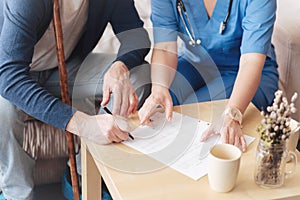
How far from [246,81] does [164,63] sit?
1.02 feet

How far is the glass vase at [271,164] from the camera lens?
4.19 feet

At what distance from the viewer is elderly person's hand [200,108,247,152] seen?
4.73 ft

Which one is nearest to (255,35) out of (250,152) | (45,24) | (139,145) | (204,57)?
(204,57)

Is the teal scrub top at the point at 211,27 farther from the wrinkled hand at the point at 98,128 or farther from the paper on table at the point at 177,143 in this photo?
the wrinkled hand at the point at 98,128

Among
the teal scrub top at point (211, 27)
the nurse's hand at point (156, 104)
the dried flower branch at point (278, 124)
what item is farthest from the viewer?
the teal scrub top at point (211, 27)

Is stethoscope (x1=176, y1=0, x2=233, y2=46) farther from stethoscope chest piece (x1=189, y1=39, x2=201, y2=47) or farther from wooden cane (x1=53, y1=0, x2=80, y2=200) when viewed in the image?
wooden cane (x1=53, y1=0, x2=80, y2=200)

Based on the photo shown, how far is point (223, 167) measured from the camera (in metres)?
1.25

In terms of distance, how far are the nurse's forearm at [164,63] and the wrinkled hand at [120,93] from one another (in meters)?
0.11

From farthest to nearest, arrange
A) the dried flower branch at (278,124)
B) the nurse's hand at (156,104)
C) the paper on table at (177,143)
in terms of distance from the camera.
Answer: the nurse's hand at (156,104)
the paper on table at (177,143)
the dried flower branch at (278,124)

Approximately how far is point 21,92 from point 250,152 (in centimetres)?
68

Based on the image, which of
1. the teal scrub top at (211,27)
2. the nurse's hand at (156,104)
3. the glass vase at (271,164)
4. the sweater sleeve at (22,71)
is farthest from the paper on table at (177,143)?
the teal scrub top at (211,27)

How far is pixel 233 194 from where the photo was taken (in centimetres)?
129

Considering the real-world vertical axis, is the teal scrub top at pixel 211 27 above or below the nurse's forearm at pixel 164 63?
above

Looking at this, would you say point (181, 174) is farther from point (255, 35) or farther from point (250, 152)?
point (255, 35)
